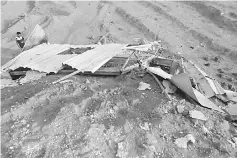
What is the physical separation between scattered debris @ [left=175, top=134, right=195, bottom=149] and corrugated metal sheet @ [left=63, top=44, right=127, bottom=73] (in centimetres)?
232

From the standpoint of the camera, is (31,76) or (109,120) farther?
(31,76)

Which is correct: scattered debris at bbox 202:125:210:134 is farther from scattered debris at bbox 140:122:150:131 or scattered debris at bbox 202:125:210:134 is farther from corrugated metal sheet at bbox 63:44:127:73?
corrugated metal sheet at bbox 63:44:127:73

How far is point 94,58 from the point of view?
5566 millimetres

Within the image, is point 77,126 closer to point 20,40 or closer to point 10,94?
point 10,94

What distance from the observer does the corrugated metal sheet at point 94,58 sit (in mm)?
5258

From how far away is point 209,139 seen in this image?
415 cm

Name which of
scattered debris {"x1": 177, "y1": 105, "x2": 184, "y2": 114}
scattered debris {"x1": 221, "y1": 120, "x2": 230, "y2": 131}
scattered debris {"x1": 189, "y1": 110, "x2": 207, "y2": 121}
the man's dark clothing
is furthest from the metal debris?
the man's dark clothing

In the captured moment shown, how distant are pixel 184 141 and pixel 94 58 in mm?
2854

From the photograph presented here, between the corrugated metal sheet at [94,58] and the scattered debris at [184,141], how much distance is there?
2321 mm

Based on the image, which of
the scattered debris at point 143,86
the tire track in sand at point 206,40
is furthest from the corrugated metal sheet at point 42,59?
the tire track in sand at point 206,40

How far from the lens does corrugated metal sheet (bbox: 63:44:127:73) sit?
526 centimetres

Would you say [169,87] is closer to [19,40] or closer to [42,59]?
[42,59]

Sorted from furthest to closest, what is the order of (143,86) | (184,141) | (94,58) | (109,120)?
(94,58)
(143,86)
(109,120)
(184,141)

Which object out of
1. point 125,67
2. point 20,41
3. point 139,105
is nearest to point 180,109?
point 139,105
